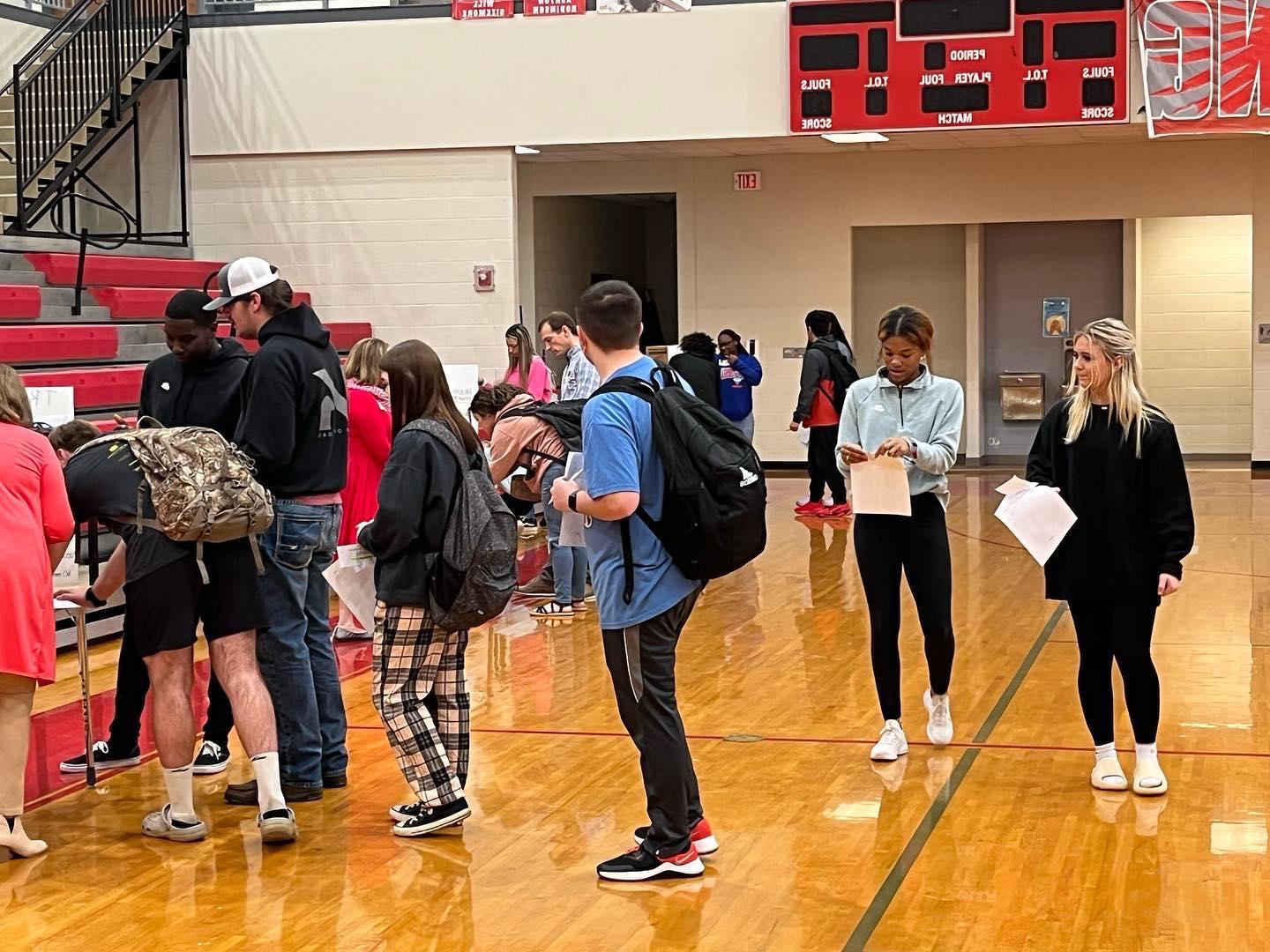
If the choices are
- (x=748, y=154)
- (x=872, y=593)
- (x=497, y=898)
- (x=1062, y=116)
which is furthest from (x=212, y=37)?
(x=497, y=898)

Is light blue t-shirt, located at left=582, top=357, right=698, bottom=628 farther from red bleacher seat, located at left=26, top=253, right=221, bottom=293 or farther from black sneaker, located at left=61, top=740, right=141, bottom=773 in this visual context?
red bleacher seat, located at left=26, top=253, right=221, bottom=293

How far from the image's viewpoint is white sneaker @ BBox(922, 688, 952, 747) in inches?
230

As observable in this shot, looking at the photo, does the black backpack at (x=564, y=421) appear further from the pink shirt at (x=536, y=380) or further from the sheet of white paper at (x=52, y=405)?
the pink shirt at (x=536, y=380)

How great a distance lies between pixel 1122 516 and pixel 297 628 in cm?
258

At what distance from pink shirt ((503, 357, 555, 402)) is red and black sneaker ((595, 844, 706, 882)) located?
625cm

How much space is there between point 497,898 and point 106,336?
7920 mm

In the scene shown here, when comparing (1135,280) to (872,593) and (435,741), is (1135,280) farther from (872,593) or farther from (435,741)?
(435,741)

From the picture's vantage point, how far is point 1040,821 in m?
4.95

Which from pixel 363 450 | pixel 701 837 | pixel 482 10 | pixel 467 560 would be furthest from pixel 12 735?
pixel 482 10

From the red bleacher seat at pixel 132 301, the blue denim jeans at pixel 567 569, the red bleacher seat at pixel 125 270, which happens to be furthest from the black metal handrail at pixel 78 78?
the blue denim jeans at pixel 567 569

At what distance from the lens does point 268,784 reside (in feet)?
15.8

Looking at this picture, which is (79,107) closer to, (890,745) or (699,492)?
(890,745)

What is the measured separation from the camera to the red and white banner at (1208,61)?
484 inches

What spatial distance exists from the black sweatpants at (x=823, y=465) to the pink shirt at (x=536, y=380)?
268cm
